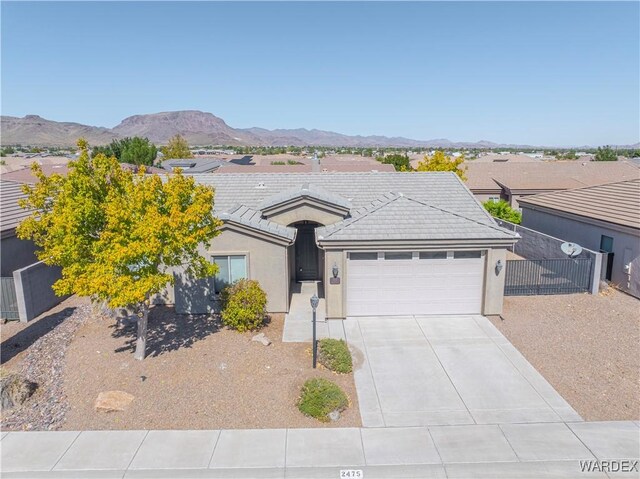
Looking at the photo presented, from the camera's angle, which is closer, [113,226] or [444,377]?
[113,226]

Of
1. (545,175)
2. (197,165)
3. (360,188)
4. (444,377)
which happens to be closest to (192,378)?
(444,377)

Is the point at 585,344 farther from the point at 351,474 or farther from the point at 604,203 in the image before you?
the point at 604,203

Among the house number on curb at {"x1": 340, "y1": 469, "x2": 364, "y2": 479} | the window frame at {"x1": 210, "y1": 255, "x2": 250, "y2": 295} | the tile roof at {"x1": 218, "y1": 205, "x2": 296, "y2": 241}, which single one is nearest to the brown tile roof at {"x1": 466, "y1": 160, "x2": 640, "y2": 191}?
the tile roof at {"x1": 218, "y1": 205, "x2": 296, "y2": 241}

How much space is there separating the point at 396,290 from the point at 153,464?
8.79 m

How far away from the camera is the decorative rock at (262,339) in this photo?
40.2 feet

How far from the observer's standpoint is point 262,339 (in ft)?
40.6

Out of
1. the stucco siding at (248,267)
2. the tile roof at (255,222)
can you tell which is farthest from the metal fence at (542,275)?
the stucco siding at (248,267)

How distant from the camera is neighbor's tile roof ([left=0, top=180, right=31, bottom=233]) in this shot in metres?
16.4

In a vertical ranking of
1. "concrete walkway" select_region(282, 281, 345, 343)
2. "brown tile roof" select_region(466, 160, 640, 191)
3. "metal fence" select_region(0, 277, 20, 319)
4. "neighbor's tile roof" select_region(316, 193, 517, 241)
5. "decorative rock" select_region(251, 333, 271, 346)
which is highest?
"brown tile roof" select_region(466, 160, 640, 191)

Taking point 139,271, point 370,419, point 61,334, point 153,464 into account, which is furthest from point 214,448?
point 61,334

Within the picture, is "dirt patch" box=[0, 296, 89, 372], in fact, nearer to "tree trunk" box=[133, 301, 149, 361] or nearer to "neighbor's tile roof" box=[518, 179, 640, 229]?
"tree trunk" box=[133, 301, 149, 361]

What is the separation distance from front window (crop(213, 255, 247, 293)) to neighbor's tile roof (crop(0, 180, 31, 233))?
324 inches

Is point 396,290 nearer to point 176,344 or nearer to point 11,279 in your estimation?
point 176,344

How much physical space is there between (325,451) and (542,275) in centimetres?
1186
